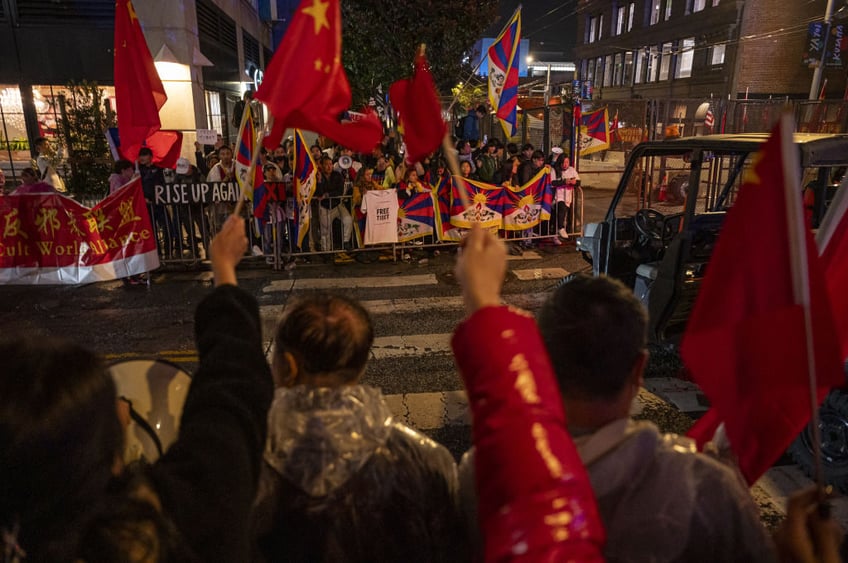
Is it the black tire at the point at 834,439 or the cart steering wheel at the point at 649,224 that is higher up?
the cart steering wheel at the point at 649,224

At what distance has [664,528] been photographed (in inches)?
50.5

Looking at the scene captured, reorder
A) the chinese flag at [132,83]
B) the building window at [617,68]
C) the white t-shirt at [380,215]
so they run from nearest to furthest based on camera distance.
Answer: the chinese flag at [132,83], the white t-shirt at [380,215], the building window at [617,68]

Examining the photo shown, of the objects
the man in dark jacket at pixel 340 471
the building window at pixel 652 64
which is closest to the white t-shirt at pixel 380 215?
the man in dark jacket at pixel 340 471

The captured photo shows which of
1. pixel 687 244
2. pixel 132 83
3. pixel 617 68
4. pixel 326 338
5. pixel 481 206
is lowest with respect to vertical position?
pixel 481 206

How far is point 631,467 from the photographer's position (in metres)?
1.30

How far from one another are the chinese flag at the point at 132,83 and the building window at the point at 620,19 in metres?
52.1

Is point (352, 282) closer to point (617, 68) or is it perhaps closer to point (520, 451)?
point (520, 451)

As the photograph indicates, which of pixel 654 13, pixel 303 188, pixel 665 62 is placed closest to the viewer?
pixel 303 188

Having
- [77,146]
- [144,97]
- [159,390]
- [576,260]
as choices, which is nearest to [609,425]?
[159,390]

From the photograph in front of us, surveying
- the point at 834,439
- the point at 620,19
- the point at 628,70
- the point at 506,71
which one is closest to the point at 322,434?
the point at 834,439

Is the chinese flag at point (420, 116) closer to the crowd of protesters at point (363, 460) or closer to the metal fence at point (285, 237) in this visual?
the crowd of protesters at point (363, 460)

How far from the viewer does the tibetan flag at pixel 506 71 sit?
11.0 meters

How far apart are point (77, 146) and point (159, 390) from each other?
13016 mm

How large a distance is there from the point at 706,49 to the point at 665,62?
554cm
